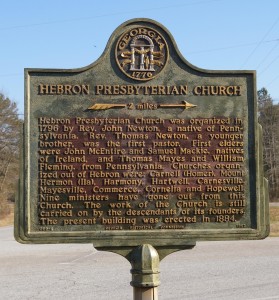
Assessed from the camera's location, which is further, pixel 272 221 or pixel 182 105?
pixel 272 221

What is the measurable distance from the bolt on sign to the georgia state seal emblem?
10 millimetres

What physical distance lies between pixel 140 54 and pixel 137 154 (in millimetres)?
1026

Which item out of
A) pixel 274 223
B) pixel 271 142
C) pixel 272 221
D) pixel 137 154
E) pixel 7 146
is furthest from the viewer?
pixel 271 142

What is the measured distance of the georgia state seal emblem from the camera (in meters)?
6.14

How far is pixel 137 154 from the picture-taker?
6047 millimetres

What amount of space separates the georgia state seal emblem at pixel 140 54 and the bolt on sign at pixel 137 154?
0.01 metres

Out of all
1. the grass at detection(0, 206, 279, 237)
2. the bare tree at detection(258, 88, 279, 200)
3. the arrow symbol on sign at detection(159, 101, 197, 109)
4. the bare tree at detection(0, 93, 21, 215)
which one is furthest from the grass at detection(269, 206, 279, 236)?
the bare tree at detection(258, 88, 279, 200)

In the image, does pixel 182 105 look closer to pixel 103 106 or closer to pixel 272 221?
pixel 103 106

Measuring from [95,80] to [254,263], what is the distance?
28.6ft

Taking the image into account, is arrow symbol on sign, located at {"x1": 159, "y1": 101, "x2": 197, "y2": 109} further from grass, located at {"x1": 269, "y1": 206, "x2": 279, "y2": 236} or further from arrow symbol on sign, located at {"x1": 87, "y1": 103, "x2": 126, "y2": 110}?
grass, located at {"x1": 269, "y1": 206, "x2": 279, "y2": 236}

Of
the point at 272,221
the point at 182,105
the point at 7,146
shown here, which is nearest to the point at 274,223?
the point at 272,221

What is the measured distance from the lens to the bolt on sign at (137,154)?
19.6 feet

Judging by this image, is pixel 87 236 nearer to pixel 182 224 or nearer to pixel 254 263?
pixel 182 224

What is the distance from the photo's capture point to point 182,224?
6.05 m
